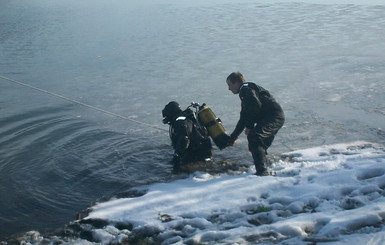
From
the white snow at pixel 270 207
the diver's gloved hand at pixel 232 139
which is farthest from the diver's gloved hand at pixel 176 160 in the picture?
the diver's gloved hand at pixel 232 139

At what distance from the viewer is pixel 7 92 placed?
12328mm

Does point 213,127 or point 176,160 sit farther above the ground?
point 213,127

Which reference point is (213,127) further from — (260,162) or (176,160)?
(260,162)

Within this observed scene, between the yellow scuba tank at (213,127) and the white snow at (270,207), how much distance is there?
63 centimetres

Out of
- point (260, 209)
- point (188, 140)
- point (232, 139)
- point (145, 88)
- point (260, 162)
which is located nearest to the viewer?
point (260, 209)

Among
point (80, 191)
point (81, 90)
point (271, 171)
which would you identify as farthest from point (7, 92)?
point (271, 171)

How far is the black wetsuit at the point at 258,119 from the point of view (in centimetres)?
657

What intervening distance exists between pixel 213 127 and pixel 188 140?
45cm

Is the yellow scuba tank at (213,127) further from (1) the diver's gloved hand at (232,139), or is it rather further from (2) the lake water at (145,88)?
(2) the lake water at (145,88)

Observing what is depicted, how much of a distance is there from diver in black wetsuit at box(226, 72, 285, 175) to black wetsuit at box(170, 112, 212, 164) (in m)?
0.63

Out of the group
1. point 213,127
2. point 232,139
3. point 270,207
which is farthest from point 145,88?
point 270,207

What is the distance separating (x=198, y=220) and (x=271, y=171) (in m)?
1.79

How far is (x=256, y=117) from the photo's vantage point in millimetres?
6816

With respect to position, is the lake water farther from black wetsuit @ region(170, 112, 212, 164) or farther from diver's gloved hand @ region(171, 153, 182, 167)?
black wetsuit @ region(170, 112, 212, 164)
